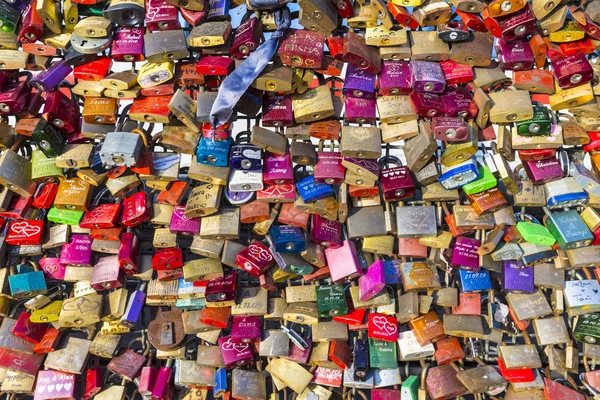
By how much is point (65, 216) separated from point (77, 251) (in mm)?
212

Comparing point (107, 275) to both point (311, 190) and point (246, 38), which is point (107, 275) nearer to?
point (311, 190)

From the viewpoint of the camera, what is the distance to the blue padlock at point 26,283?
3.10 m

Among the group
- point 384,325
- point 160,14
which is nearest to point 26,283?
point 160,14

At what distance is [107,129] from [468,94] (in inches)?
73.8

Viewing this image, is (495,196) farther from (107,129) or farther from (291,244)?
(107,129)

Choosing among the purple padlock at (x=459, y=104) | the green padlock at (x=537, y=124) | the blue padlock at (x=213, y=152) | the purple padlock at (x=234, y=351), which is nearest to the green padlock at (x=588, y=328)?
the green padlock at (x=537, y=124)

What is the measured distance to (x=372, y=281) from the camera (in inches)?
120

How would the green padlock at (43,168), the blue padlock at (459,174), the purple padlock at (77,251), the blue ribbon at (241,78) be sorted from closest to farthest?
the blue ribbon at (241,78) → the blue padlock at (459,174) → the green padlock at (43,168) → the purple padlock at (77,251)

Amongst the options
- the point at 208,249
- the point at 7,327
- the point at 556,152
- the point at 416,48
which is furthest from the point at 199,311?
the point at 556,152

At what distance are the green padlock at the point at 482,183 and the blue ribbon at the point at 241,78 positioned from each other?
47.7 inches

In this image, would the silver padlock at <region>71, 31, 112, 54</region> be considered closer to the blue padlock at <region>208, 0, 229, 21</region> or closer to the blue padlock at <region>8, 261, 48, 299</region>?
the blue padlock at <region>208, 0, 229, 21</region>

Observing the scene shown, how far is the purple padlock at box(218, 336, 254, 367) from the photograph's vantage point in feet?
10.5

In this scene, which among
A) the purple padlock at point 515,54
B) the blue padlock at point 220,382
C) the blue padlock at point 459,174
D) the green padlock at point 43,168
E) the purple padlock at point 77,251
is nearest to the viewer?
the purple padlock at point 515,54

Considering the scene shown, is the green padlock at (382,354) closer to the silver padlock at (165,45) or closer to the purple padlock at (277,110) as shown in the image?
the purple padlock at (277,110)
